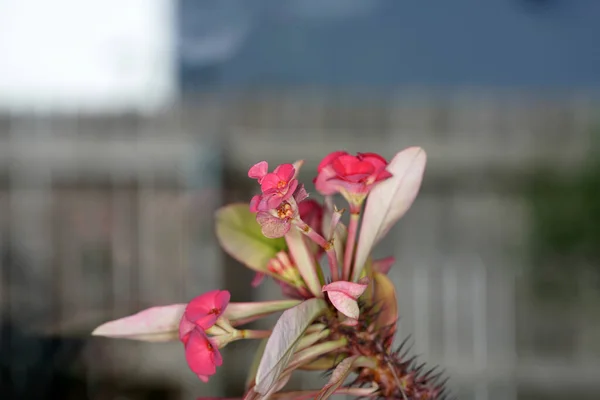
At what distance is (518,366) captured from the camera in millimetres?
2205

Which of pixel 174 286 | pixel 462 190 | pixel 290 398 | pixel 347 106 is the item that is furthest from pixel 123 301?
pixel 290 398

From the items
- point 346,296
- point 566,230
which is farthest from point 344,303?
point 566,230

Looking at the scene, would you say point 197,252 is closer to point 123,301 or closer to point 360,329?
point 123,301

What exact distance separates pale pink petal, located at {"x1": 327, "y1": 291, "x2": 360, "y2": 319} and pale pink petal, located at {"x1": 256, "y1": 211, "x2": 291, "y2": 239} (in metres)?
0.02

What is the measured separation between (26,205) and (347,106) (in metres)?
0.98

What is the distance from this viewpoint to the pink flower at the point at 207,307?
0.68ft

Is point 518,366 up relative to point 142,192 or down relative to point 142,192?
down

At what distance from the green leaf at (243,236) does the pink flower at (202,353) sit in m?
0.06

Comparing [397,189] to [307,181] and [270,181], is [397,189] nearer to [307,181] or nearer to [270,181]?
[270,181]

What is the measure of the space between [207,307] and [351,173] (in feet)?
0.18

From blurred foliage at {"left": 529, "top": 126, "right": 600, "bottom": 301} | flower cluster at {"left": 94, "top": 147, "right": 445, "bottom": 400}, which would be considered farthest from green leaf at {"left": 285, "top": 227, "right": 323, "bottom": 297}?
blurred foliage at {"left": 529, "top": 126, "right": 600, "bottom": 301}

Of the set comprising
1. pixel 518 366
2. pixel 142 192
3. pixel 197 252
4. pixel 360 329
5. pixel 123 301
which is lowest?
pixel 518 366

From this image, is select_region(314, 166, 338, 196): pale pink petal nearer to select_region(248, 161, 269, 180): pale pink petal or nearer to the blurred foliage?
select_region(248, 161, 269, 180): pale pink petal

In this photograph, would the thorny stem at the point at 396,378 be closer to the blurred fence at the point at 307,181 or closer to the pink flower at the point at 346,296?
the pink flower at the point at 346,296
